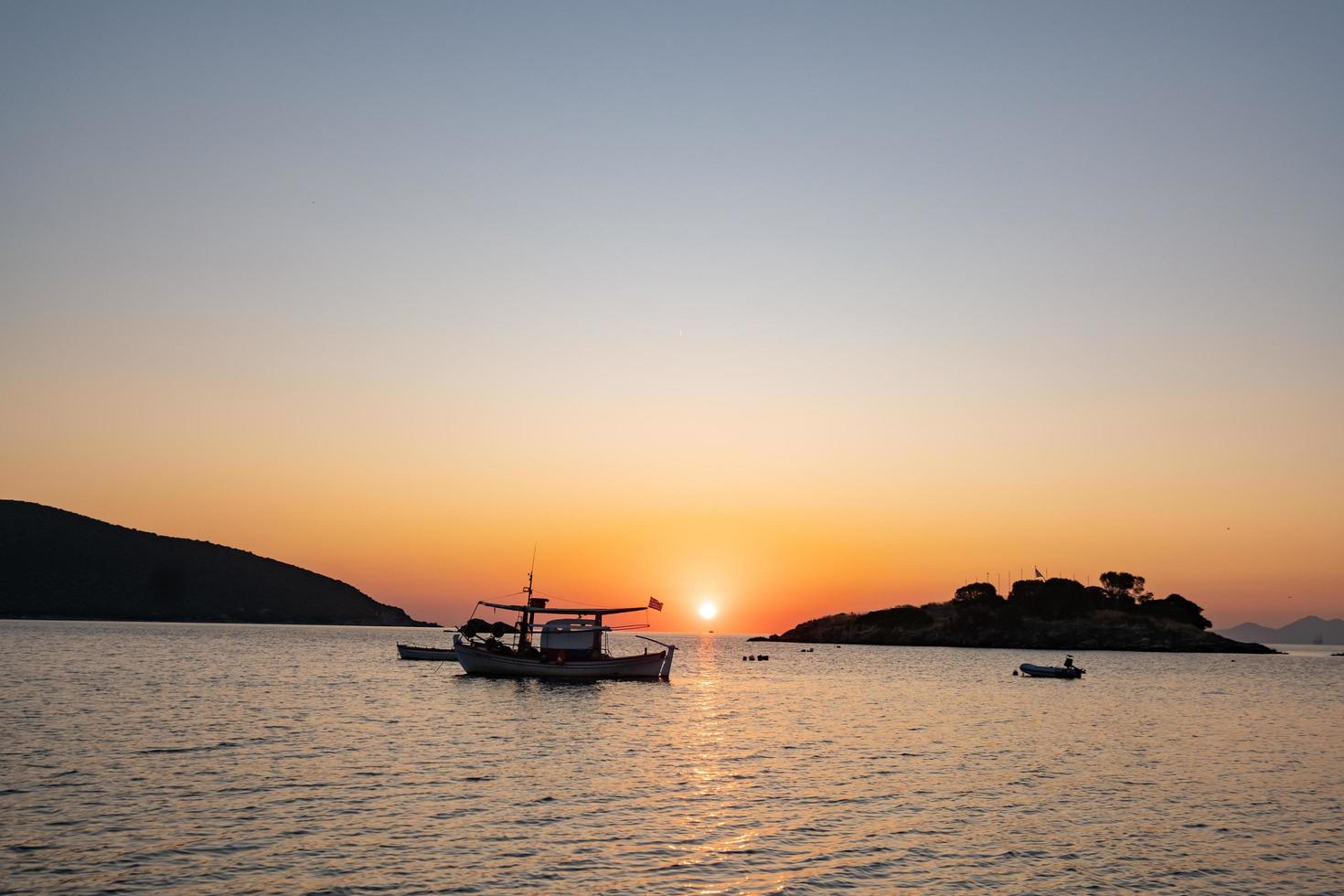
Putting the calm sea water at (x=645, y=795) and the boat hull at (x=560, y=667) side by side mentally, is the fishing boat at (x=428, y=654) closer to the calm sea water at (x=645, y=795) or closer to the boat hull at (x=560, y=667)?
the boat hull at (x=560, y=667)

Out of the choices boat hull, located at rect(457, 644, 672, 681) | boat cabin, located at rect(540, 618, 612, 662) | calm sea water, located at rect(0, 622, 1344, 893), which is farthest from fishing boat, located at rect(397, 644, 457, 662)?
calm sea water, located at rect(0, 622, 1344, 893)

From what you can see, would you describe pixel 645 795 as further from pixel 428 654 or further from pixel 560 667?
pixel 428 654

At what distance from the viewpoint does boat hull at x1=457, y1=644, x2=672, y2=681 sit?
95.6 m

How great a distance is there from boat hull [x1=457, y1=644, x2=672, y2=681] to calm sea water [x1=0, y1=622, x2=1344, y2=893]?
49.7 ft

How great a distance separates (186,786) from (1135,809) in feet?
117

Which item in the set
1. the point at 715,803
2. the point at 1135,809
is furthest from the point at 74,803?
the point at 1135,809

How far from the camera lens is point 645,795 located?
37.1m

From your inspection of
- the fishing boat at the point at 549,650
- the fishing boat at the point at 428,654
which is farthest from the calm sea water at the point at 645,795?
the fishing boat at the point at 428,654

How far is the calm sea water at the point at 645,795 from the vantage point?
25.5 metres

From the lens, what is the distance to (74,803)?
3195 cm

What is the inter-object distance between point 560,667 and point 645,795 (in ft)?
196

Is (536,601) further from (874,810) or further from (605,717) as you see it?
(874,810)

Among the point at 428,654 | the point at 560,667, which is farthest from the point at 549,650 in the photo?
the point at 428,654

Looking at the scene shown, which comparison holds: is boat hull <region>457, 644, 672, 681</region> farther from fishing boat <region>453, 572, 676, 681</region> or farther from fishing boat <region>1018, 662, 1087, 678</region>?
fishing boat <region>1018, 662, 1087, 678</region>
